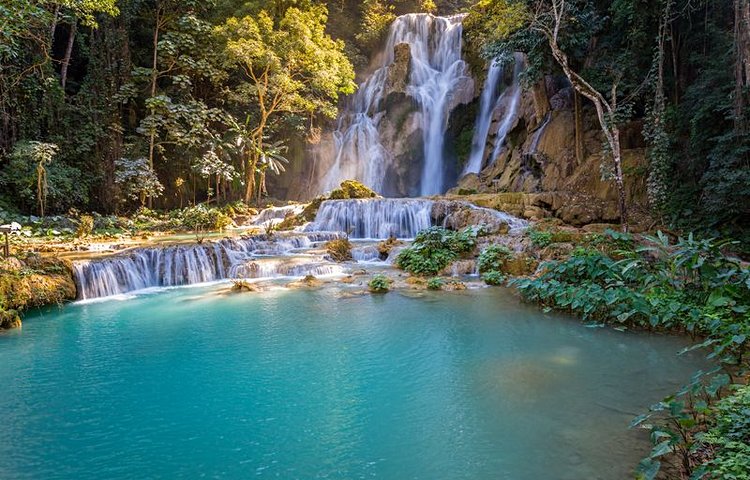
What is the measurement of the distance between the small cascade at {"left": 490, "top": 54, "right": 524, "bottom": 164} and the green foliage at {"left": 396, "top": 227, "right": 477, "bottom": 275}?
9.33m

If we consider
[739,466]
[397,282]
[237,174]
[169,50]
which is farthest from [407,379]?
[169,50]

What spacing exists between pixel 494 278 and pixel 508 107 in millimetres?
12813

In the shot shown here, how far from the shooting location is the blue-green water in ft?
11.0

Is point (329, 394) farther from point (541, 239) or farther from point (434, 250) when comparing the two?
point (541, 239)

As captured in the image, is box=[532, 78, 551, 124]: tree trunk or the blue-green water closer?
the blue-green water

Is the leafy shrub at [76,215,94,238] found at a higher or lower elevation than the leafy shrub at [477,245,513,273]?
higher

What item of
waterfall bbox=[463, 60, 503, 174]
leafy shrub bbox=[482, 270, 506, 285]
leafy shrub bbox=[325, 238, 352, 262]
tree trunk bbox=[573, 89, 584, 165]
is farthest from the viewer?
waterfall bbox=[463, 60, 503, 174]

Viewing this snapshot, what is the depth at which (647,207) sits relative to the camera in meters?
12.3

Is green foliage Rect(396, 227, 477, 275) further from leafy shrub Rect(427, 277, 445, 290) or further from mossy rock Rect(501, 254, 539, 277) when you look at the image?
mossy rock Rect(501, 254, 539, 277)

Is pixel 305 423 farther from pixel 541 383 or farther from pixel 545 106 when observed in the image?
pixel 545 106

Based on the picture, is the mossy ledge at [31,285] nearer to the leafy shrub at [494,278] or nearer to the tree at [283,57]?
the leafy shrub at [494,278]

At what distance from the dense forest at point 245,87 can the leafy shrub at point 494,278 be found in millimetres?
4741

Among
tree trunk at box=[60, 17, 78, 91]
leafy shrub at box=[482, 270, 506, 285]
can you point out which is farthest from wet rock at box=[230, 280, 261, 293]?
tree trunk at box=[60, 17, 78, 91]

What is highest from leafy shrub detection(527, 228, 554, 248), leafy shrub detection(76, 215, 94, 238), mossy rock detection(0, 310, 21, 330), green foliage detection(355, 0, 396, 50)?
green foliage detection(355, 0, 396, 50)
